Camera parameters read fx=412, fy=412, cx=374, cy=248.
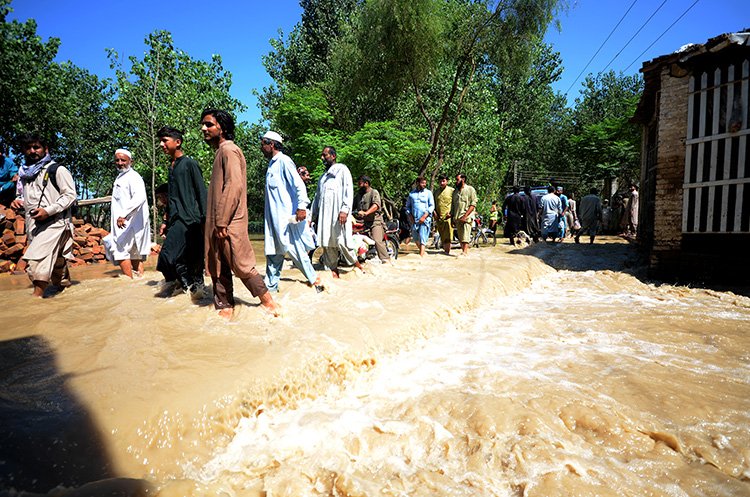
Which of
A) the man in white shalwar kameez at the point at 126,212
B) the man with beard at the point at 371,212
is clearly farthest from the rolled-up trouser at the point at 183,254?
the man with beard at the point at 371,212

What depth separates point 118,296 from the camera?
484cm

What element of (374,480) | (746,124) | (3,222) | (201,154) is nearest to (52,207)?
(374,480)

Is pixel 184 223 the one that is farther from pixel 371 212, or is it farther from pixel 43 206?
pixel 371 212

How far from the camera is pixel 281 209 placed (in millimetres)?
4508

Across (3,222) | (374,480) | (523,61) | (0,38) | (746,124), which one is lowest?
(374,480)

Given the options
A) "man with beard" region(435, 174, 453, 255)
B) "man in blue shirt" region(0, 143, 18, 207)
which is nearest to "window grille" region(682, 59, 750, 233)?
"man with beard" region(435, 174, 453, 255)

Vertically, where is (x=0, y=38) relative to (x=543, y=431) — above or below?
above

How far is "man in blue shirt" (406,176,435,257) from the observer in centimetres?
868

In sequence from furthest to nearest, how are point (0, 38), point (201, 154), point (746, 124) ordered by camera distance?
point (201, 154)
point (0, 38)
point (746, 124)

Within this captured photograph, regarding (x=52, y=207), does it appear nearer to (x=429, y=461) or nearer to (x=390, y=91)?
(x=429, y=461)

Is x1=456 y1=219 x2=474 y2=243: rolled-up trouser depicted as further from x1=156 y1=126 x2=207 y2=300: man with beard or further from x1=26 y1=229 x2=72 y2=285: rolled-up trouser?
x1=26 y1=229 x2=72 y2=285: rolled-up trouser

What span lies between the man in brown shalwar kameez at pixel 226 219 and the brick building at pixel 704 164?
6926 millimetres

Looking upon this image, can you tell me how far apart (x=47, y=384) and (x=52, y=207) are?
2.80 m

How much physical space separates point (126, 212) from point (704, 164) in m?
8.83
